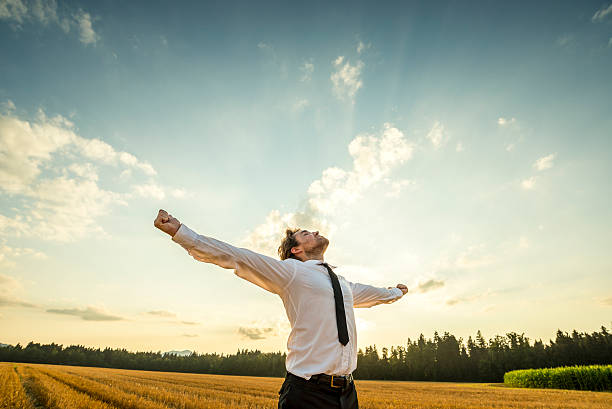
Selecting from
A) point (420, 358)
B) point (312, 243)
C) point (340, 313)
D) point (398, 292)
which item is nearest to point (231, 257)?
point (340, 313)

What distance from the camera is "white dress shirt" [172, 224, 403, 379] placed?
2430mm

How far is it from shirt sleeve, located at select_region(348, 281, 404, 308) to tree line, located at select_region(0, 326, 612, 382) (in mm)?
80766

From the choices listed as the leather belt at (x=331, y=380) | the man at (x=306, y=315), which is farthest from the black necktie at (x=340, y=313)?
the leather belt at (x=331, y=380)

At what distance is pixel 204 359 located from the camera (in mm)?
91375

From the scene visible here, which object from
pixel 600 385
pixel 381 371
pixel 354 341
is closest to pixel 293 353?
pixel 354 341

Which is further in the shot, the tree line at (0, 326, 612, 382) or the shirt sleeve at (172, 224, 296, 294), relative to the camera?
the tree line at (0, 326, 612, 382)

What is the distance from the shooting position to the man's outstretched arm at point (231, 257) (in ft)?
7.77

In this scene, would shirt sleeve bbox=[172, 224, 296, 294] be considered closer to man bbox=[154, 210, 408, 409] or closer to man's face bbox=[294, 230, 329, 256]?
man bbox=[154, 210, 408, 409]

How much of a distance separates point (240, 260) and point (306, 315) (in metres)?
0.72

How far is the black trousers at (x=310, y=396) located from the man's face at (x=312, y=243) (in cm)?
127

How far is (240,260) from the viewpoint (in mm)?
2510

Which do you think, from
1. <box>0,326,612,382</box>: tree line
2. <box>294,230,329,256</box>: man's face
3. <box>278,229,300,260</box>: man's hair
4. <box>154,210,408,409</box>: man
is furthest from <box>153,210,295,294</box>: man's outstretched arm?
<box>0,326,612,382</box>: tree line

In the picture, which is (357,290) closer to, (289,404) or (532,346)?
(289,404)

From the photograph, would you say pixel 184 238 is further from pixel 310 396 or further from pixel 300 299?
pixel 310 396
